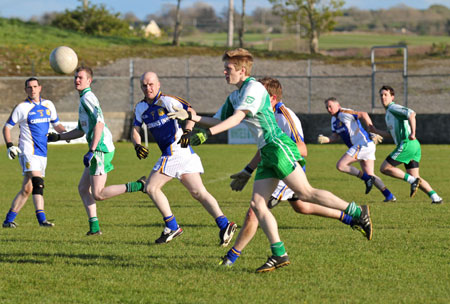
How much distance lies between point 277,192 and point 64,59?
7331mm

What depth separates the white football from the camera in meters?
14.4

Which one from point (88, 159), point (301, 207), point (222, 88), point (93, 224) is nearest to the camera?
point (301, 207)

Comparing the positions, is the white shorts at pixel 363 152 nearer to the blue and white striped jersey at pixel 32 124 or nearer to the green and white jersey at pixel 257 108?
the blue and white striped jersey at pixel 32 124

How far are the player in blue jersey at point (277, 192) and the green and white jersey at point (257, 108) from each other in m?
0.71

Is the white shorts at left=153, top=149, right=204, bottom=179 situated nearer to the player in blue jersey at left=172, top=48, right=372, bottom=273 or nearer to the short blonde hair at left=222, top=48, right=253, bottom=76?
the player in blue jersey at left=172, top=48, right=372, bottom=273

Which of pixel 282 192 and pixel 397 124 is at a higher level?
pixel 397 124

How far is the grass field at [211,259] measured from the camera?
6453 millimetres

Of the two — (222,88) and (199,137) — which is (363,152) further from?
(222,88)

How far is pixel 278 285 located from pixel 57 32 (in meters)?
52.5

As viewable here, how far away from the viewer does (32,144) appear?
11094 mm

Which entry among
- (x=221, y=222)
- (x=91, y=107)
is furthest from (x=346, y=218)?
(x=91, y=107)

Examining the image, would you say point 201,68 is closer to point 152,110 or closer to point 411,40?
point 152,110

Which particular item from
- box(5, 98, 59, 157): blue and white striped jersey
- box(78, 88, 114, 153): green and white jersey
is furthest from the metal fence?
box(78, 88, 114, 153): green and white jersey

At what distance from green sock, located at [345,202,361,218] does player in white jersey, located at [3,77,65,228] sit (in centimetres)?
511
